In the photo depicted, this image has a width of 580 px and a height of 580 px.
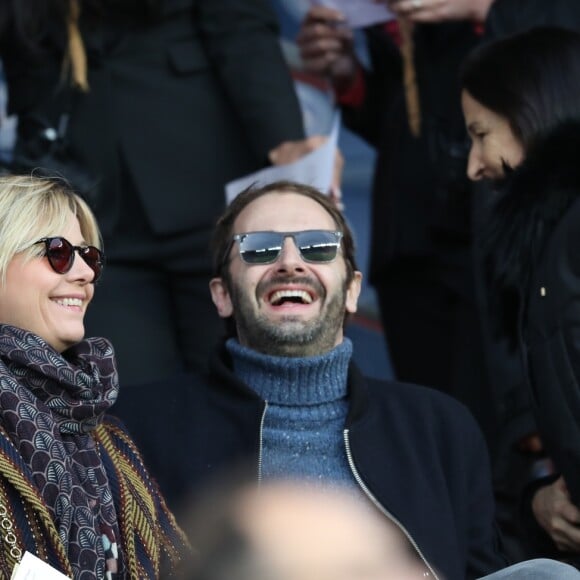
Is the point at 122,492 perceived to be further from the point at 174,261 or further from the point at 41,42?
the point at 41,42

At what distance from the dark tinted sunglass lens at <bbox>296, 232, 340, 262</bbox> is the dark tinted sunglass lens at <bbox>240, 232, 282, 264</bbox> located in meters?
0.06

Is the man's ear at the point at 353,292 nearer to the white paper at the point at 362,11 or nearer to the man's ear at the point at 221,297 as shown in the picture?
the man's ear at the point at 221,297

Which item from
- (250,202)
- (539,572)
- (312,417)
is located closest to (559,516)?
(312,417)

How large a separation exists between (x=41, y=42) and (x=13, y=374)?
62.9 inches

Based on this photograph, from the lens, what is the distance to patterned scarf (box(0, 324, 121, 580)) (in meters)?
3.03

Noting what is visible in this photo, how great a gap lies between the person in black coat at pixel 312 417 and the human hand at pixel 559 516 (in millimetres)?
203

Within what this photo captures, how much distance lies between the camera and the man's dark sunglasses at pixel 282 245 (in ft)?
12.6

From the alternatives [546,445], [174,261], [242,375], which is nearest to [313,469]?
[242,375]

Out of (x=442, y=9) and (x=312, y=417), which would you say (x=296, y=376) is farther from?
(x=442, y=9)

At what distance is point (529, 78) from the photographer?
4.09 m

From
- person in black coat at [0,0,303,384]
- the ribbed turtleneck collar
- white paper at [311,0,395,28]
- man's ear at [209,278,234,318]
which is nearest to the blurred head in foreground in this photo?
the ribbed turtleneck collar

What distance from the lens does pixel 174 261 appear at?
14.6 ft

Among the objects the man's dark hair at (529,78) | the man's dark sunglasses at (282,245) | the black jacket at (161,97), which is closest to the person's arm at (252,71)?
the black jacket at (161,97)

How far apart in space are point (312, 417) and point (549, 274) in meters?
0.64
